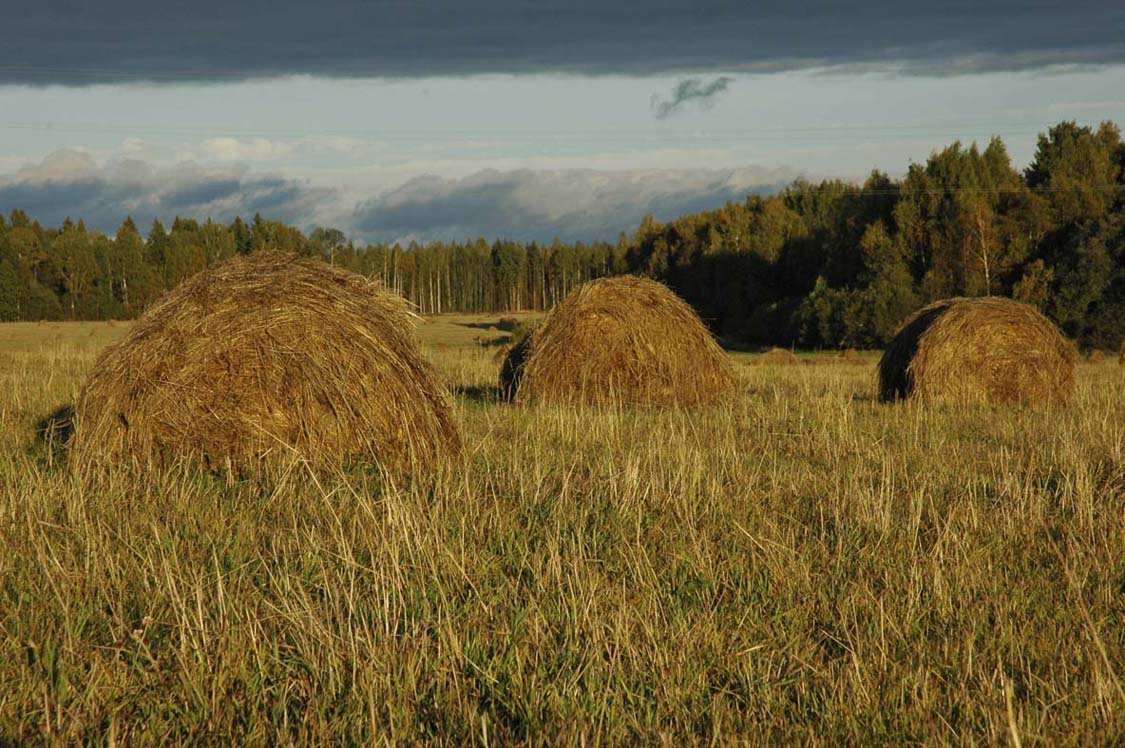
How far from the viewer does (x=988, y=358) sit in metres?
15.7

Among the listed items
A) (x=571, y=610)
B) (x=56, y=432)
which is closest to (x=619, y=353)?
(x=56, y=432)

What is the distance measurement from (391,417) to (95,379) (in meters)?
2.47

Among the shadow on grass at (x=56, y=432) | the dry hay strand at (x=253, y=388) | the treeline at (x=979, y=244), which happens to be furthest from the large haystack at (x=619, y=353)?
the treeline at (x=979, y=244)

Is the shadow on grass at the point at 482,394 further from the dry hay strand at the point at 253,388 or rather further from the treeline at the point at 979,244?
the treeline at the point at 979,244

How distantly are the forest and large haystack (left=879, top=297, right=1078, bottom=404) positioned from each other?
130 inches

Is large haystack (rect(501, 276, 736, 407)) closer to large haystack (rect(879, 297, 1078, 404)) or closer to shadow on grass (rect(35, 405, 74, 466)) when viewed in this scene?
large haystack (rect(879, 297, 1078, 404))

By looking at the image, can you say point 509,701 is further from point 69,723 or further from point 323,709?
point 69,723

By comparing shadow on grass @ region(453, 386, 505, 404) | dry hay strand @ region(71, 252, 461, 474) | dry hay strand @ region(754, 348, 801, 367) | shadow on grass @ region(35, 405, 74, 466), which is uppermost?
dry hay strand @ region(71, 252, 461, 474)

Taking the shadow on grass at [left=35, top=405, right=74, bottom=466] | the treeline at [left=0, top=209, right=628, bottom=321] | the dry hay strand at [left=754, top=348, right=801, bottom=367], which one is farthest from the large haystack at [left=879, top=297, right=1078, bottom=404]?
the treeline at [left=0, top=209, right=628, bottom=321]

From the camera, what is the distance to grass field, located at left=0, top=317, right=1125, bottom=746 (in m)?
3.70

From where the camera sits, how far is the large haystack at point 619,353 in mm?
14914

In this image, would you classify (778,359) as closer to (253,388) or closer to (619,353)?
(619,353)

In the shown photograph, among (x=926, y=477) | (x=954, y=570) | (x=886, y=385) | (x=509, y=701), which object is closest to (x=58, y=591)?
(x=509, y=701)

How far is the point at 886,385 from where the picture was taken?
16.7m
